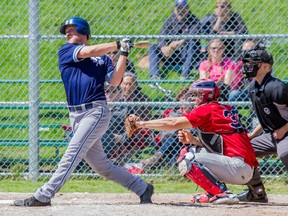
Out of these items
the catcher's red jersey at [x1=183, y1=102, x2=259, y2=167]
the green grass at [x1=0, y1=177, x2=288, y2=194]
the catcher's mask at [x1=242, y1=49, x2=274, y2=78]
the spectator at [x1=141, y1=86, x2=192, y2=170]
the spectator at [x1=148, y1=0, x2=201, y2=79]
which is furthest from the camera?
the spectator at [x1=148, y1=0, x2=201, y2=79]

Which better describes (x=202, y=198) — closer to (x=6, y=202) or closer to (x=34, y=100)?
(x=6, y=202)

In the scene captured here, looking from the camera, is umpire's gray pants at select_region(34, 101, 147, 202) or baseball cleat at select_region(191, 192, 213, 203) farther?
baseball cleat at select_region(191, 192, 213, 203)

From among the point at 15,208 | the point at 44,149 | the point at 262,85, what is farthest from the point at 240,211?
the point at 44,149

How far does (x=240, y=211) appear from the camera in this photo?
6.85 m

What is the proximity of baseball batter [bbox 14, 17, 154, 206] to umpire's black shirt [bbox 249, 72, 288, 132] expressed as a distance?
139cm

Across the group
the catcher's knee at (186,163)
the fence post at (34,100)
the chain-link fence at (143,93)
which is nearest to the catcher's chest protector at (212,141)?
the catcher's knee at (186,163)

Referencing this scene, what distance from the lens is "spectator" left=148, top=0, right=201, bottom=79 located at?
32.5ft

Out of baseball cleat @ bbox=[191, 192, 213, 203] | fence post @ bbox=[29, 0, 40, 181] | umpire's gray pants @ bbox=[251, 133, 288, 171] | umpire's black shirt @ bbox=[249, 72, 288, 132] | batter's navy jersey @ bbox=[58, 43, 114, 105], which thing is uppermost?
umpire's black shirt @ bbox=[249, 72, 288, 132]

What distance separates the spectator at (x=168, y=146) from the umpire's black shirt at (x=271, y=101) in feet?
Answer: 6.19

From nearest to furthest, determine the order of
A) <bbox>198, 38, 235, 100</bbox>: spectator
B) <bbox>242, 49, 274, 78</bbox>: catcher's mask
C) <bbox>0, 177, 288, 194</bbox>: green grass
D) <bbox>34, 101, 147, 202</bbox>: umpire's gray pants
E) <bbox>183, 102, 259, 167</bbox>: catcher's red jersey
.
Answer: <bbox>34, 101, 147, 202</bbox>: umpire's gray pants
<bbox>183, 102, 259, 167</bbox>: catcher's red jersey
<bbox>242, 49, 274, 78</bbox>: catcher's mask
<bbox>0, 177, 288, 194</bbox>: green grass
<bbox>198, 38, 235, 100</bbox>: spectator

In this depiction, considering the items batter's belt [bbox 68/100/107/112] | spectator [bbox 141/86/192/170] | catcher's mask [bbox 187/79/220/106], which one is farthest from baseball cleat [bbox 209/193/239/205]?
spectator [bbox 141/86/192/170]

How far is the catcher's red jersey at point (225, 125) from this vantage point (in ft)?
23.7

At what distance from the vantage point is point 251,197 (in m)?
7.77

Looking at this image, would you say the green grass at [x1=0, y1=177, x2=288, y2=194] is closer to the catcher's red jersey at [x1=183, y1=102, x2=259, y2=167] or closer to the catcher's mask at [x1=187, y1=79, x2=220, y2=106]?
the catcher's red jersey at [x1=183, y1=102, x2=259, y2=167]
